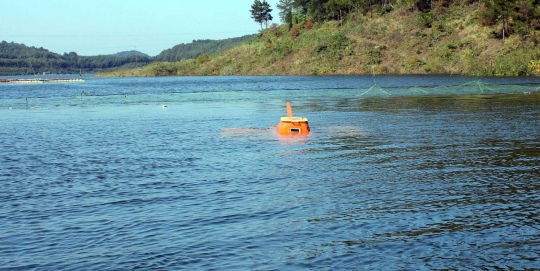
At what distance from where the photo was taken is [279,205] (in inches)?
620

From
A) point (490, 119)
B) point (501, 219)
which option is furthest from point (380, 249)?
point (490, 119)

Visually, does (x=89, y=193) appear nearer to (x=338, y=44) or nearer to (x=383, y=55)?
(x=383, y=55)

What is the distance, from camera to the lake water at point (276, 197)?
39.4 ft

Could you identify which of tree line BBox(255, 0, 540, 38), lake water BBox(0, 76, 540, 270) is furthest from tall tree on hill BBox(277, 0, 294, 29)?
lake water BBox(0, 76, 540, 270)

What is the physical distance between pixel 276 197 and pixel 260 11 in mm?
153543

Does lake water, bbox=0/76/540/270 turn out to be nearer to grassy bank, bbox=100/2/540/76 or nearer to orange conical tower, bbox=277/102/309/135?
orange conical tower, bbox=277/102/309/135

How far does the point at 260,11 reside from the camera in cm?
16625

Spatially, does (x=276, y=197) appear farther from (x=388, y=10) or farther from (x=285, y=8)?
(x=285, y=8)

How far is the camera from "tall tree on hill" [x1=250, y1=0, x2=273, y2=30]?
6545 inches

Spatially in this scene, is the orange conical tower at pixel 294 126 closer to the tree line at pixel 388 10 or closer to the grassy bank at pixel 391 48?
the grassy bank at pixel 391 48

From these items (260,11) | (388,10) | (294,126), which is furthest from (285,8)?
(294,126)

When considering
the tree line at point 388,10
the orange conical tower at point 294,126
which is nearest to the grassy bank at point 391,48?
the tree line at point 388,10

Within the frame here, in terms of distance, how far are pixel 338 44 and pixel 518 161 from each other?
338ft

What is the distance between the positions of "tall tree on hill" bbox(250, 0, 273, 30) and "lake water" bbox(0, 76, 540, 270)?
135164 millimetres
